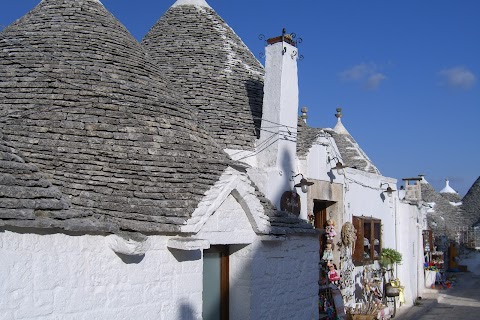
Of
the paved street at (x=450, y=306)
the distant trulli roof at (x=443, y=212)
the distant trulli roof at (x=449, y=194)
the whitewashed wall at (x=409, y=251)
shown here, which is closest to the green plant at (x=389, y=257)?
the paved street at (x=450, y=306)

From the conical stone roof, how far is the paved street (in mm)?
9111

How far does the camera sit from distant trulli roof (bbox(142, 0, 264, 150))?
1041cm

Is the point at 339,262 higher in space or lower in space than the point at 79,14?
lower

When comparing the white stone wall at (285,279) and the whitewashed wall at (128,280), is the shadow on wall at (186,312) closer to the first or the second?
the whitewashed wall at (128,280)

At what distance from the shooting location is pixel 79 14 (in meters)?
9.46

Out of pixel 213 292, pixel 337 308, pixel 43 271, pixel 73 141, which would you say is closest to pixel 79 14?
pixel 73 141

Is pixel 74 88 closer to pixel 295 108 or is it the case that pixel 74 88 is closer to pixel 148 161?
pixel 148 161

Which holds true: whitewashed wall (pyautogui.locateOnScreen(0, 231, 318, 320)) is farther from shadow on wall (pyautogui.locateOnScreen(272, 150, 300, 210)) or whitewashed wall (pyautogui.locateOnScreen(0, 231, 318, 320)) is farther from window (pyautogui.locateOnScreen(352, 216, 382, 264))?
window (pyautogui.locateOnScreen(352, 216, 382, 264))

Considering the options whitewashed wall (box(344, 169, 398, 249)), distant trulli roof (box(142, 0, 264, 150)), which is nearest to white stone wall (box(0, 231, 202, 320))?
distant trulli roof (box(142, 0, 264, 150))

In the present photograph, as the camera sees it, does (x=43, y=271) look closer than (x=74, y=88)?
Yes

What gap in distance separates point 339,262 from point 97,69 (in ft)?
24.2

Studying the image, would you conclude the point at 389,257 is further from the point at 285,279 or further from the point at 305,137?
the point at 285,279

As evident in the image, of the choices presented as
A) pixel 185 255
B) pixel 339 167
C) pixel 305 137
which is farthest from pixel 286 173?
Answer: pixel 185 255

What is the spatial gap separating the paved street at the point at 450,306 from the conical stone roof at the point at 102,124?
9.11 m
